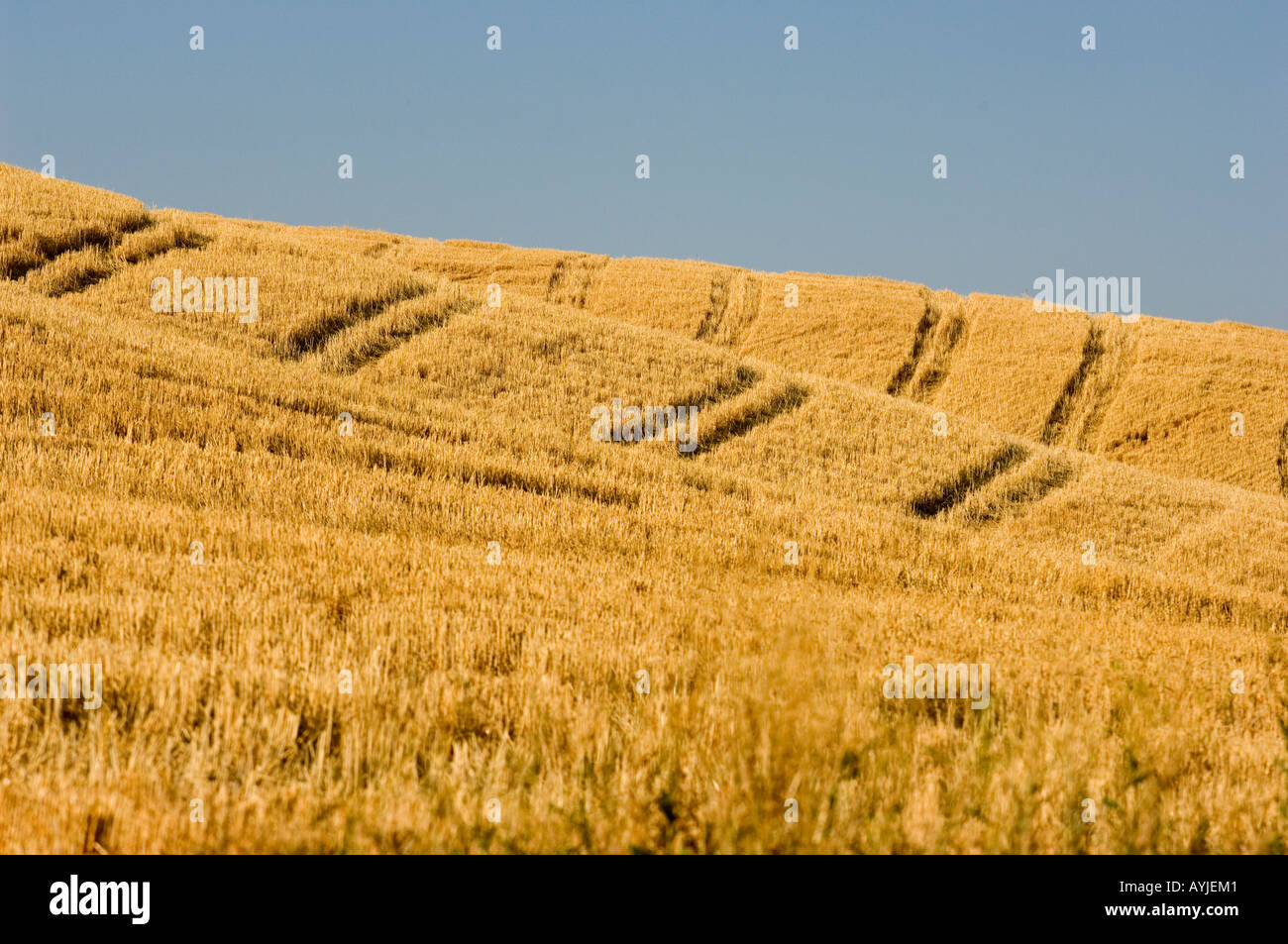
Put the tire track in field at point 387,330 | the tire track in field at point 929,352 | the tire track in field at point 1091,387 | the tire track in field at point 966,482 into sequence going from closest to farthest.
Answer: the tire track in field at point 966,482
the tire track in field at point 387,330
the tire track in field at point 1091,387
the tire track in field at point 929,352

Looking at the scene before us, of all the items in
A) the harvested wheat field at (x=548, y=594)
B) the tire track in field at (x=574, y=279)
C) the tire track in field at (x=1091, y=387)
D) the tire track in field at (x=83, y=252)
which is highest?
the tire track in field at (x=574, y=279)

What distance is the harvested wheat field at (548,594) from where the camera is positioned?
13.0ft

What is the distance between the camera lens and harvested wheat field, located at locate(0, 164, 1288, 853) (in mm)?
3949

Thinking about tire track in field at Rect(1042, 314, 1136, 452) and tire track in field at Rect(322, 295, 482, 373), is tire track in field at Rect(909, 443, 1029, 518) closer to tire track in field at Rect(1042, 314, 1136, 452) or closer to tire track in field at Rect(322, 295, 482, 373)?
tire track in field at Rect(1042, 314, 1136, 452)

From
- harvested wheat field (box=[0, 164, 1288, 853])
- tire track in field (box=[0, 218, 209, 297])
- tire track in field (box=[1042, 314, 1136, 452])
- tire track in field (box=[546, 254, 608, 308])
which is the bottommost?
harvested wheat field (box=[0, 164, 1288, 853])

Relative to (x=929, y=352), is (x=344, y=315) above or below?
below

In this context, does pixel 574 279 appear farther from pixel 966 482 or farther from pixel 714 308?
pixel 966 482

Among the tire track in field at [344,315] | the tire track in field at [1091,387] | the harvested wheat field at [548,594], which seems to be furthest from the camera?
the tire track in field at [1091,387]

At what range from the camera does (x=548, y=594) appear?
7984mm

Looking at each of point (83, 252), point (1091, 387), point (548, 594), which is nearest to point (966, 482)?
point (1091, 387)

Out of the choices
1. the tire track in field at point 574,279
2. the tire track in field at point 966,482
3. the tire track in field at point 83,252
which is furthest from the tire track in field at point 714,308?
the tire track in field at point 83,252

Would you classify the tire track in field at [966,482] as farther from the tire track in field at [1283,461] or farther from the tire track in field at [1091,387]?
the tire track in field at [1283,461]

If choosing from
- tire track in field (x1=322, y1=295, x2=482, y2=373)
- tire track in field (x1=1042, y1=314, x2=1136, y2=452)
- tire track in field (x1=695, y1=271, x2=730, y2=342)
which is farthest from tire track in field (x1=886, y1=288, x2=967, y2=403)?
tire track in field (x1=322, y1=295, x2=482, y2=373)
